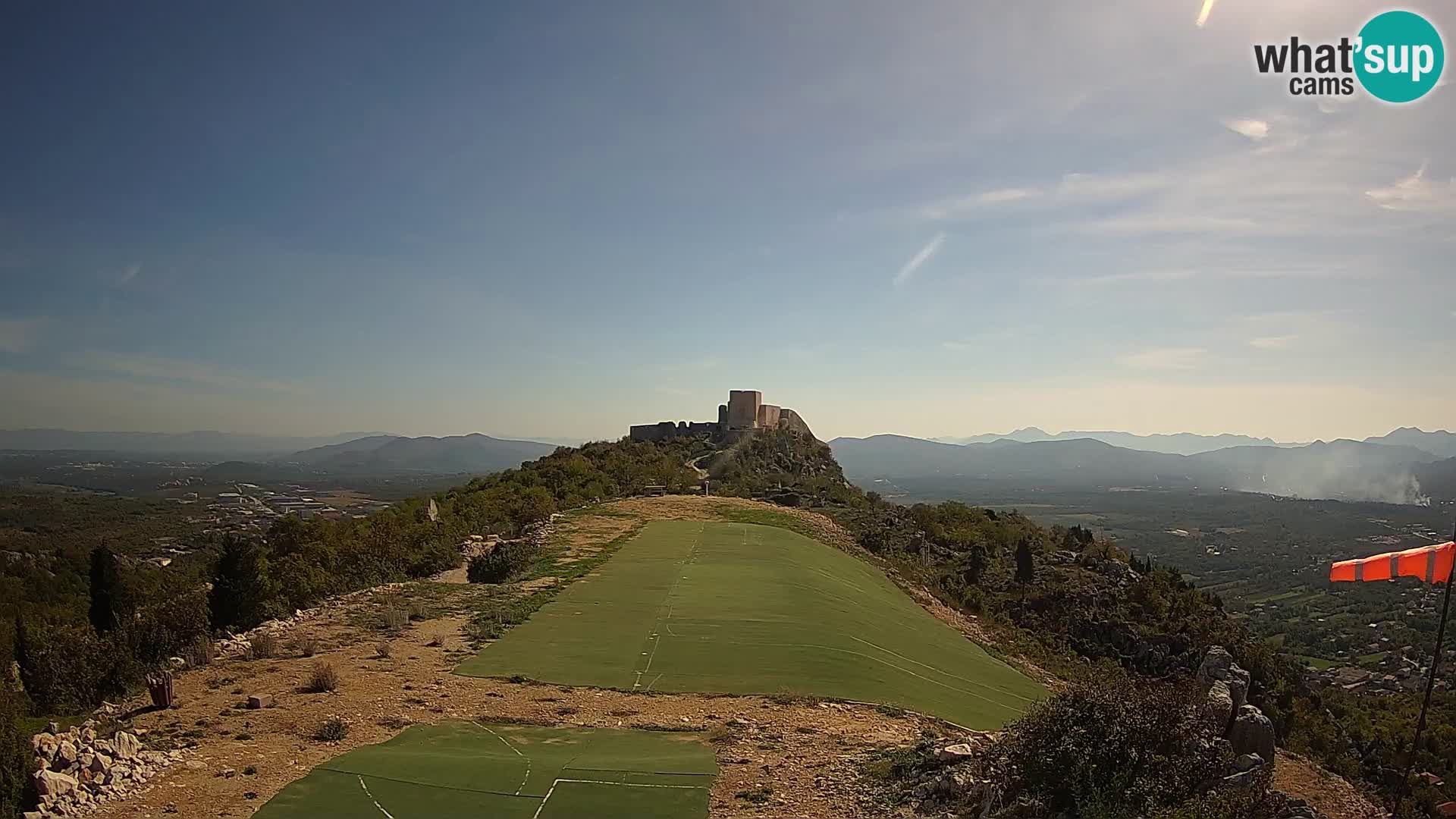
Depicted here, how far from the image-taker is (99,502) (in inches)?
3890

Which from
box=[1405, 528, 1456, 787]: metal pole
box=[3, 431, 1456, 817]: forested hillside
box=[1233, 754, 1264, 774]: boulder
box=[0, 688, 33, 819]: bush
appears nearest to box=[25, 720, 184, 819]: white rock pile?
box=[0, 688, 33, 819]: bush

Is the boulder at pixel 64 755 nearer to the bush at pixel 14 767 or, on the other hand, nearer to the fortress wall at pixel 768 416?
the bush at pixel 14 767

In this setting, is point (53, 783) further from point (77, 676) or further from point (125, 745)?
point (77, 676)

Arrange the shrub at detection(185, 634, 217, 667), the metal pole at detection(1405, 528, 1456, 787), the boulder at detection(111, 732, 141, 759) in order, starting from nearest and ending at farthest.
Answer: the metal pole at detection(1405, 528, 1456, 787) < the boulder at detection(111, 732, 141, 759) < the shrub at detection(185, 634, 217, 667)

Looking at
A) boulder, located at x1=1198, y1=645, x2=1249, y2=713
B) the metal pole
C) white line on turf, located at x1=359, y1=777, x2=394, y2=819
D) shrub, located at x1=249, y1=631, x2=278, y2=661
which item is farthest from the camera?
shrub, located at x1=249, y1=631, x2=278, y2=661

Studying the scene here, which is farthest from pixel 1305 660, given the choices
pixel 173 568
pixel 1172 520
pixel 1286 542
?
pixel 1172 520

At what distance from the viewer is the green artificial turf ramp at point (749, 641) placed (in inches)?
588

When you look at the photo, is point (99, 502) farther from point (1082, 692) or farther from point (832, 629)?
point (1082, 692)

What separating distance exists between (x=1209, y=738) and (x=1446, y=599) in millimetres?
2704

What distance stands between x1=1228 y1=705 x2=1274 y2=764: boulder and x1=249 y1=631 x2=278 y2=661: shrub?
16280mm

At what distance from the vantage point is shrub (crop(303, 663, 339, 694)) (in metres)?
12.8

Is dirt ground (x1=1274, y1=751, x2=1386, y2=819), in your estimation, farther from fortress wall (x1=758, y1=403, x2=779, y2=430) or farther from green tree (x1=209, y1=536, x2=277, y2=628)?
fortress wall (x1=758, y1=403, x2=779, y2=430)

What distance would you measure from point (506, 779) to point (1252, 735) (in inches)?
376

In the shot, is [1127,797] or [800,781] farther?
[800,781]
